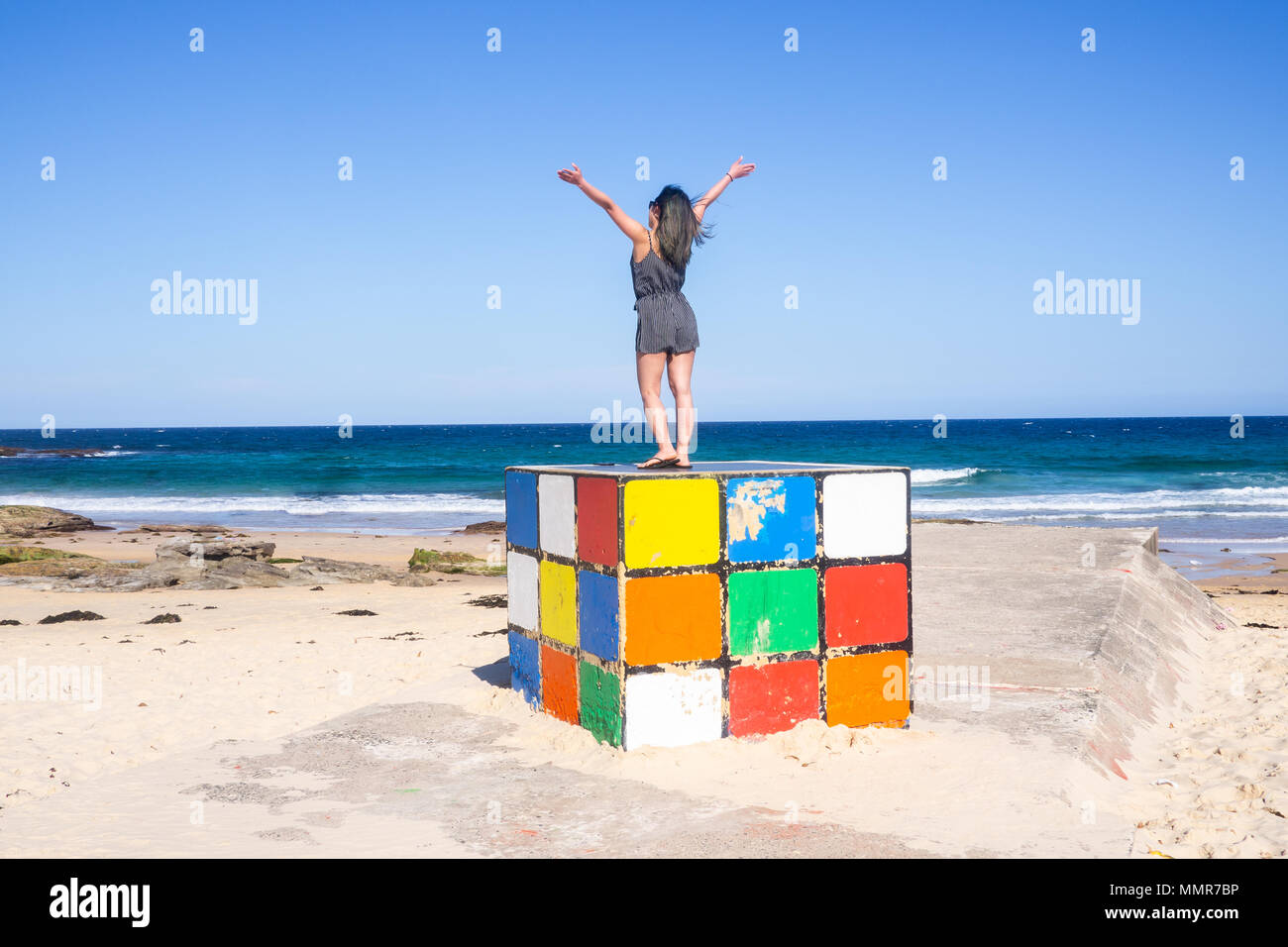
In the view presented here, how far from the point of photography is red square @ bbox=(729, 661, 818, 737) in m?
5.06

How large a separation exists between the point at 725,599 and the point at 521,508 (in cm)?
157

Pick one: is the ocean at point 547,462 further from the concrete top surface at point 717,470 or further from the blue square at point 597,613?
the blue square at point 597,613

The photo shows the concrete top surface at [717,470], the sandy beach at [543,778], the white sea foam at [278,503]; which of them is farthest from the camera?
the white sea foam at [278,503]

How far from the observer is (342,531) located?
87.8 ft

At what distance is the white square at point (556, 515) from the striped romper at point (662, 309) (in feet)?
3.22

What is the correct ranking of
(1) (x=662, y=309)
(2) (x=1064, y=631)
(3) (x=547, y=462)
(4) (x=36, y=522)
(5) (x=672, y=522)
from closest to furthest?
(5) (x=672, y=522)
(1) (x=662, y=309)
(2) (x=1064, y=631)
(4) (x=36, y=522)
(3) (x=547, y=462)

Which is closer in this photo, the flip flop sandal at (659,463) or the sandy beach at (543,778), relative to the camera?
the sandy beach at (543,778)

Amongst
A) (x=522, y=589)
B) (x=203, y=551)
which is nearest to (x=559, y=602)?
(x=522, y=589)

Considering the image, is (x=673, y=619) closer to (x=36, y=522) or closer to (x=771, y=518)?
(x=771, y=518)

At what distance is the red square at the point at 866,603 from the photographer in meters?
5.25

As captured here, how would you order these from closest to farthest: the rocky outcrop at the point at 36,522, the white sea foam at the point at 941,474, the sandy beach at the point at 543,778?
the sandy beach at the point at 543,778 → the rocky outcrop at the point at 36,522 → the white sea foam at the point at 941,474

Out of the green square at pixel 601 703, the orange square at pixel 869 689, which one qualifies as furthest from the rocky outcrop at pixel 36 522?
the orange square at pixel 869 689

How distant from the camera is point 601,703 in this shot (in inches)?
201
